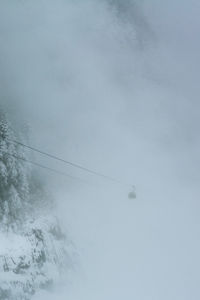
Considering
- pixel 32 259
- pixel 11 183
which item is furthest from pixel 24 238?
pixel 11 183

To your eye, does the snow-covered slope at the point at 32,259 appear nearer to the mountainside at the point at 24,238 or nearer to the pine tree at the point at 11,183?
the mountainside at the point at 24,238

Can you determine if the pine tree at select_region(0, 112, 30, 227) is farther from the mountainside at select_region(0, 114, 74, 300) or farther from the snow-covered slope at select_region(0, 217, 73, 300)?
the snow-covered slope at select_region(0, 217, 73, 300)

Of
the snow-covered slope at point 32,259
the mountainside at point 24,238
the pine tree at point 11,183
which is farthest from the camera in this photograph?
the pine tree at point 11,183

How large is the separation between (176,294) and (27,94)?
59.3m

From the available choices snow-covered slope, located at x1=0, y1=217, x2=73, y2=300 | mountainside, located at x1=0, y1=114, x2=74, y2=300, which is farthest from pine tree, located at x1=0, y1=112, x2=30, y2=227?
snow-covered slope, located at x1=0, y1=217, x2=73, y2=300

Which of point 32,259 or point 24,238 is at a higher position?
point 24,238

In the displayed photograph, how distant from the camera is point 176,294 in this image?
8469cm

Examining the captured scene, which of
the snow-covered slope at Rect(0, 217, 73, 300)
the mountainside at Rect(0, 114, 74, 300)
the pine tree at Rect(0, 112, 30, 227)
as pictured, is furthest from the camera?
the pine tree at Rect(0, 112, 30, 227)

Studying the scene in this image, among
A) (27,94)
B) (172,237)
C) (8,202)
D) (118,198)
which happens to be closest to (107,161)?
(118,198)

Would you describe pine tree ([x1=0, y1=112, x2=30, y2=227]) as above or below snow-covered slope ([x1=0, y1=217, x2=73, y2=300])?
above

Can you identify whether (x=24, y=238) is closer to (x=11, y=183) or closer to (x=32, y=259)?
(x=32, y=259)

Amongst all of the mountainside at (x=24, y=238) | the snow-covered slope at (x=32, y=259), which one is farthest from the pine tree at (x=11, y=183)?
the snow-covered slope at (x=32, y=259)

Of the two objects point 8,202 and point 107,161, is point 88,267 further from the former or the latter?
point 107,161

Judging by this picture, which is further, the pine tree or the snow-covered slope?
the pine tree
